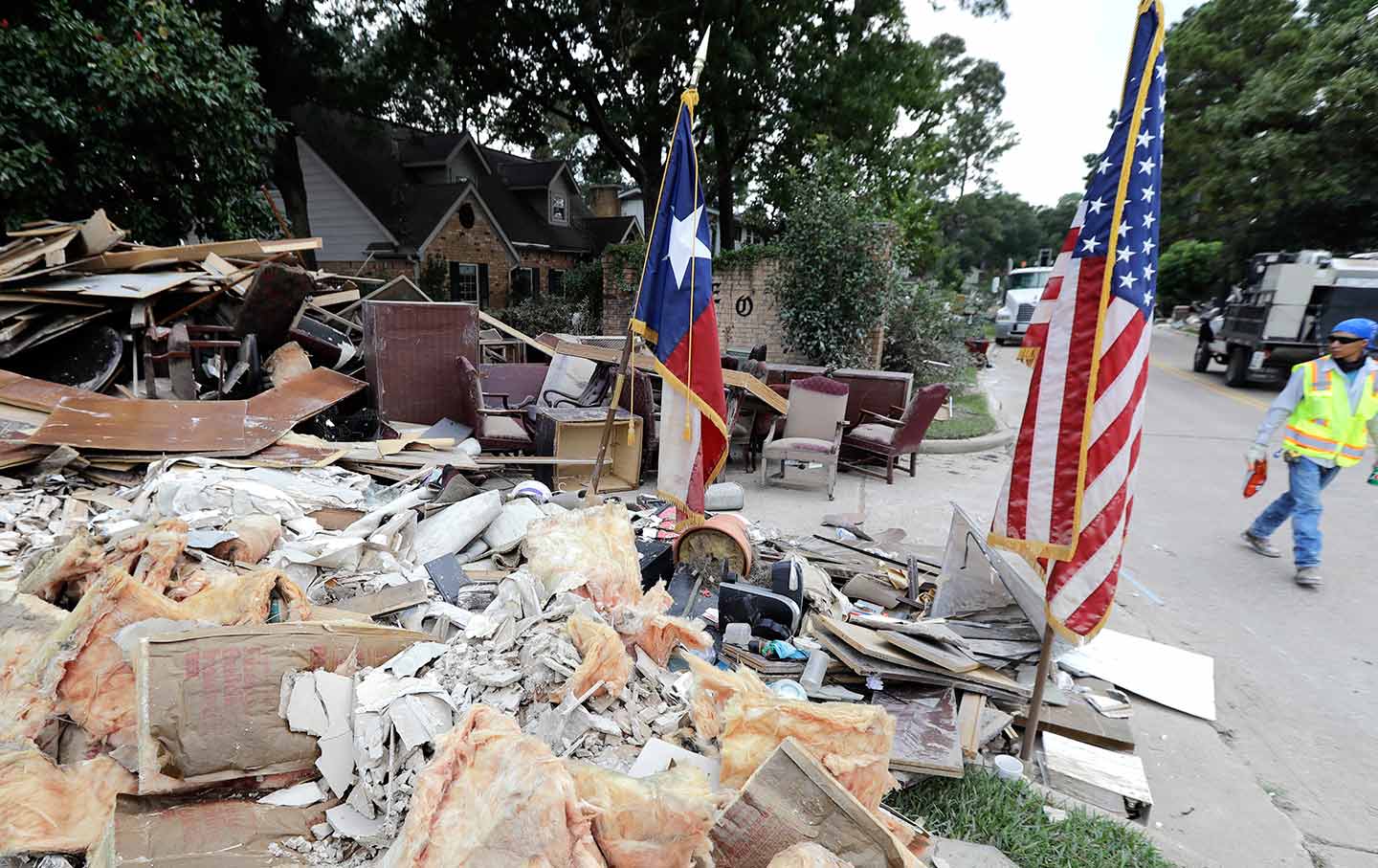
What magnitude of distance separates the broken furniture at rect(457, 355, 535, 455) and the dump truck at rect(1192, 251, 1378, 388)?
14.3 meters

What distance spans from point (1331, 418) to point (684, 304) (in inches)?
199

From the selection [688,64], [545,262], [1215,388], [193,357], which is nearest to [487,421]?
[193,357]

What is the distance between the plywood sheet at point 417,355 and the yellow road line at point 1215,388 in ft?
40.5

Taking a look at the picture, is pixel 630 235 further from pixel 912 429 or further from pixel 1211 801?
pixel 1211 801

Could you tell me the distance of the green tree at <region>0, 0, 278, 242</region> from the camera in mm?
7879

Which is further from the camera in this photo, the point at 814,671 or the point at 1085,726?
the point at 1085,726

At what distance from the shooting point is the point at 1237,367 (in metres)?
15.5

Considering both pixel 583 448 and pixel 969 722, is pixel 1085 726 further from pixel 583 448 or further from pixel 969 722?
pixel 583 448

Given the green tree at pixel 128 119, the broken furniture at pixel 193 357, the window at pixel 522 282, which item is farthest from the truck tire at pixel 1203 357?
the green tree at pixel 128 119

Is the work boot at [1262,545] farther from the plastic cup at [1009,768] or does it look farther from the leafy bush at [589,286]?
the leafy bush at [589,286]

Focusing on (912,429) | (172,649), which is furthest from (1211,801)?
(912,429)

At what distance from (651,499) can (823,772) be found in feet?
14.4

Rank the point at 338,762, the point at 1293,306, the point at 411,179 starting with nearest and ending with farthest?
the point at 338,762, the point at 1293,306, the point at 411,179

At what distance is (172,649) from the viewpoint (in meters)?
2.39
